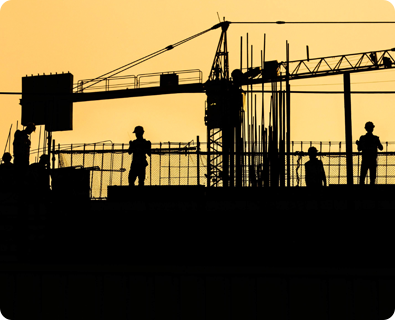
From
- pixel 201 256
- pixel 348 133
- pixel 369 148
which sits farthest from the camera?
pixel 369 148

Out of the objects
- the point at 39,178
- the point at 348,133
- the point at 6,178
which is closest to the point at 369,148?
the point at 348,133

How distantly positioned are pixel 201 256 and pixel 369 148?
466cm

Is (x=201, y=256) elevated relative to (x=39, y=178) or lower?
lower

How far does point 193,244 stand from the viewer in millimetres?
10562

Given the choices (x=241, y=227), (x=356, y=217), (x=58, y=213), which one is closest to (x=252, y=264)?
(x=241, y=227)

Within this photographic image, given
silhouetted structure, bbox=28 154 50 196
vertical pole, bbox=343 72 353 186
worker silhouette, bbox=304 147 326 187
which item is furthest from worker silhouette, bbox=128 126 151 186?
vertical pole, bbox=343 72 353 186

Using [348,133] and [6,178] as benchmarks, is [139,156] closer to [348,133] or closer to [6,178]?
[6,178]

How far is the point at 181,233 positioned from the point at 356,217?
2701 mm

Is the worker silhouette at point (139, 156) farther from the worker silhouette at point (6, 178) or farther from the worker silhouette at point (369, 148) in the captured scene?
the worker silhouette at point (369, 148)

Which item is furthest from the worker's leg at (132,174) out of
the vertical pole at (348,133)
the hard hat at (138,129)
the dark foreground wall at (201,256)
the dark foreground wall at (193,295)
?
the dark foreground wall at (193,295)

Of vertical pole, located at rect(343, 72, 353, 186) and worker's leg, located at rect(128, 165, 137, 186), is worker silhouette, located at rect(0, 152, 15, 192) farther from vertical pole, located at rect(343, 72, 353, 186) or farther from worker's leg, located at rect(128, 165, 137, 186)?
vertical pole, located at rect(343, 72, 353, 186)

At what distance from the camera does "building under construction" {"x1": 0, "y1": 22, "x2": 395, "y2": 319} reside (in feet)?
22.0

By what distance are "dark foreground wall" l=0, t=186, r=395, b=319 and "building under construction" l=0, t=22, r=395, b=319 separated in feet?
0.05

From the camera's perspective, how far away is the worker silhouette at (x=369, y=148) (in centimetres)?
1298
